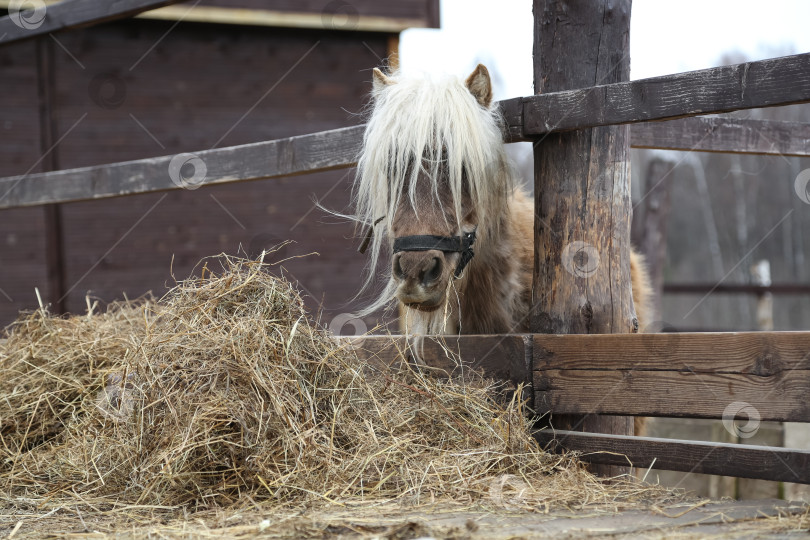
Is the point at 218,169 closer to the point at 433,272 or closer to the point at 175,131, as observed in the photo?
the point at 433,272

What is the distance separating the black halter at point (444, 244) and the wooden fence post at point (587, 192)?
0.33 m

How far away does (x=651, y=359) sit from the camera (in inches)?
106

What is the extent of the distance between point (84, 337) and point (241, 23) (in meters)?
5.35

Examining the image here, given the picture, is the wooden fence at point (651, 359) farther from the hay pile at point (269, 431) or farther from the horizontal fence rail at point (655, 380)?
the hay pile at point (269, 431)

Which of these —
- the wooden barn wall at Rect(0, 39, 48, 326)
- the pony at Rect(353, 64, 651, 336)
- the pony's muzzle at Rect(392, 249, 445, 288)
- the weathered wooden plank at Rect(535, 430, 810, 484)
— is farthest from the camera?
the wooden barn wall at Rect(0, 39, 48, 326)

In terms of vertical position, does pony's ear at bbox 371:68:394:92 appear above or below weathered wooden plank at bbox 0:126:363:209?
above

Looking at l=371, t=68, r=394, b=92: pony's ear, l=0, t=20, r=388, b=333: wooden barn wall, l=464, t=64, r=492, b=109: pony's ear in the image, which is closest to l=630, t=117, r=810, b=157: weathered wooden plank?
l=464, t=64, r=492, b=109: pony's ear

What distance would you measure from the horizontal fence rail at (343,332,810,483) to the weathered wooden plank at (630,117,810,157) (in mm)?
1417

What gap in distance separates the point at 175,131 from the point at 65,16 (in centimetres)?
340

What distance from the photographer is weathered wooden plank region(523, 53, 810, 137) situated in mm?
2373

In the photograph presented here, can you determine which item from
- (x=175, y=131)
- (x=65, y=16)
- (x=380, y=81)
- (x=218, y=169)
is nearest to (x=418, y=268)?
(x=380, y=81)

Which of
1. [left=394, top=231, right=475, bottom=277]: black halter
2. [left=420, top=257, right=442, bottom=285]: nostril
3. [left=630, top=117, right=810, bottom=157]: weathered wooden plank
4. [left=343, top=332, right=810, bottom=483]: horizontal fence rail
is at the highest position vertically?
[left=630, top=117, right=810, bottom=157]: weathered wooden plank

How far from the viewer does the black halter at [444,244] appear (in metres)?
2.88

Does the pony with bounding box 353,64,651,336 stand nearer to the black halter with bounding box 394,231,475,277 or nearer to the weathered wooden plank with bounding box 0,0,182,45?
the black halter with bounding box 394,231,475,277
